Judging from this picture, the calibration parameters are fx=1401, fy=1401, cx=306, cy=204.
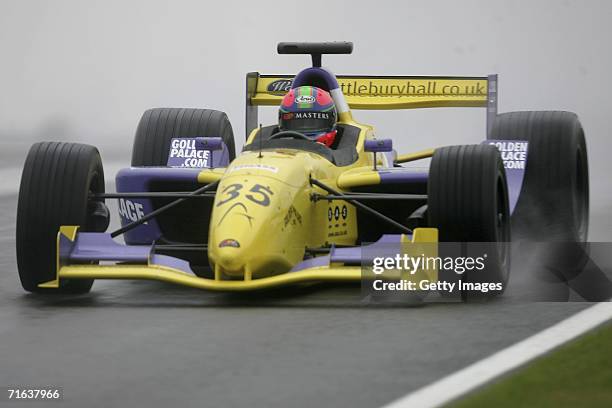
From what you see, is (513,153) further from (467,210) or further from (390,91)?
(467,210)

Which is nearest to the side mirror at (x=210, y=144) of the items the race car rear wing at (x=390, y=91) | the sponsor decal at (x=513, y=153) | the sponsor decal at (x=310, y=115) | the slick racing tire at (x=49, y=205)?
the sponsor decal at (x=310, y=115)

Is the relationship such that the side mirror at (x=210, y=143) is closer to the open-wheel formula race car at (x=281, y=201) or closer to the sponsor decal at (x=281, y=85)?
the open-wheel formula race car at (x=281, y=201)

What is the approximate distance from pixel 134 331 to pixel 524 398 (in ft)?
8.61

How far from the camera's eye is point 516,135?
11000mm

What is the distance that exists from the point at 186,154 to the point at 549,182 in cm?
294

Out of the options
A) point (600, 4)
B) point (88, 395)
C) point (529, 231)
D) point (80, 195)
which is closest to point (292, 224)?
point (80, 195)

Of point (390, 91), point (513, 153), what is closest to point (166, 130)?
point (390, 91)

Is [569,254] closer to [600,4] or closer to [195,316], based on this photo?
[195,316]

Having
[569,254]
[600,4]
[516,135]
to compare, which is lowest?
[569,254]

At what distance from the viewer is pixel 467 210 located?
868 centimetres

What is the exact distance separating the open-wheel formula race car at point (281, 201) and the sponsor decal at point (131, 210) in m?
0.01

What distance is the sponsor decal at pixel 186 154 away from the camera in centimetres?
1137

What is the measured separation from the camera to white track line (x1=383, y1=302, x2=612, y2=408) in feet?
18.8

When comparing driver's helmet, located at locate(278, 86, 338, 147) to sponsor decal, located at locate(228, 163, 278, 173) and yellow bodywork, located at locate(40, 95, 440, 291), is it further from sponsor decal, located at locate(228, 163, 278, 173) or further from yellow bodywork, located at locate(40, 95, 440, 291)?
sponsor decal, located at locate(228, 163, 278, 173)
